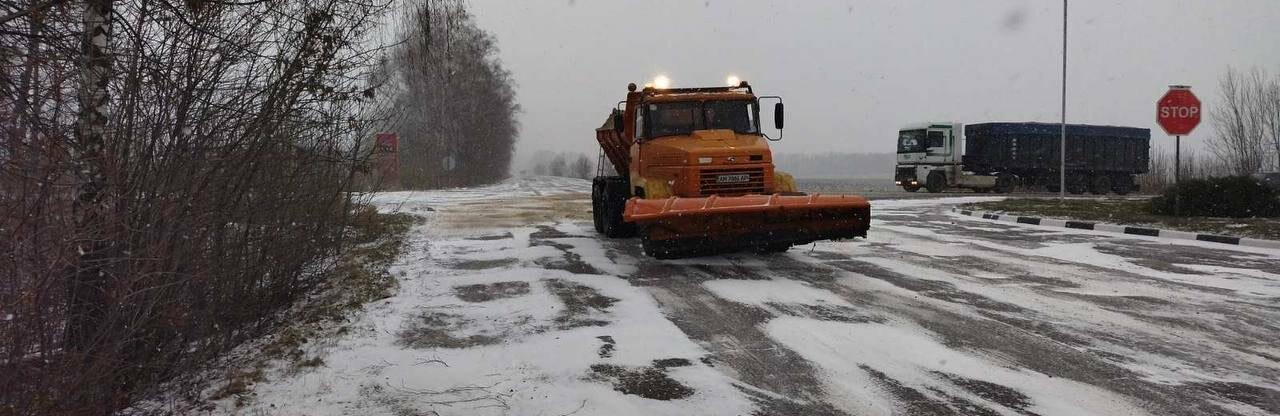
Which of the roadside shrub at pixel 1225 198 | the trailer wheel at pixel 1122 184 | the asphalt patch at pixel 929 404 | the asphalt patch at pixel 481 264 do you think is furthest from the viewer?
the trailer wheel at pixel 1122 184

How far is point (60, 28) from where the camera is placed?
2.75 meters

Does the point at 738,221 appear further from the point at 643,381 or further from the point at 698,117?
the point at 643,381

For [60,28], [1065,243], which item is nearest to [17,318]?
[60,28]

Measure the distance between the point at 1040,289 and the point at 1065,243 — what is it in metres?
4.68

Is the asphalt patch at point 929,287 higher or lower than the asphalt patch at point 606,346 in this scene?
lower

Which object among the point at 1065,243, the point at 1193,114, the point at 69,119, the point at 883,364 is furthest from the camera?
the point at 1193,114

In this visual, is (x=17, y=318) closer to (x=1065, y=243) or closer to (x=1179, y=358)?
(x=1179, y=358)

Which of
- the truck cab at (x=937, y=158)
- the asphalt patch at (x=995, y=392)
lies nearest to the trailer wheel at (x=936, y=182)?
the truck cab at (x=937, y=158)

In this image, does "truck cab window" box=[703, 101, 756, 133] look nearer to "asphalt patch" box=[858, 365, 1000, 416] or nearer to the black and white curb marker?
"asphalt patch" box=[858, 365, 1000, 416]

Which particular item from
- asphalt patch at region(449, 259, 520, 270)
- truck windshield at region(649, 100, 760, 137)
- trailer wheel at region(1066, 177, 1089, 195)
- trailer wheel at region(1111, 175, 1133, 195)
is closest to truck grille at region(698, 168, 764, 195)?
truck windshield at region(649, 100, 760, 137)

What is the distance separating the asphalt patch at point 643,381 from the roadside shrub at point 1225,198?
591 inches

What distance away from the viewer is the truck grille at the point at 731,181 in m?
8.70

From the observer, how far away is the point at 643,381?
3.91 metres

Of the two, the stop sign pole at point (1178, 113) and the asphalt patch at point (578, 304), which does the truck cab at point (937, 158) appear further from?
the asphalt patch at point (578, 304)
